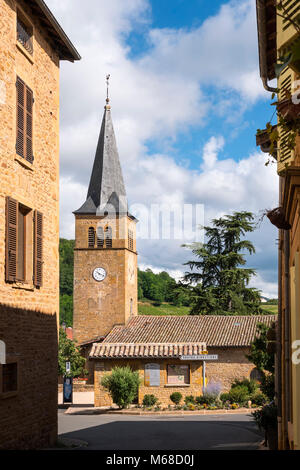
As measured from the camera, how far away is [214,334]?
3747 cm

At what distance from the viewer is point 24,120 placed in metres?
13.8

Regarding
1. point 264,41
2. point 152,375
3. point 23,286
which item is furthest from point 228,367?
point 264,41

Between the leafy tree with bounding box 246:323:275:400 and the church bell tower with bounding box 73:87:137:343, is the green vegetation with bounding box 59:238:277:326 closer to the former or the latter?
the church bell tower with bounding box 73:87:137:343

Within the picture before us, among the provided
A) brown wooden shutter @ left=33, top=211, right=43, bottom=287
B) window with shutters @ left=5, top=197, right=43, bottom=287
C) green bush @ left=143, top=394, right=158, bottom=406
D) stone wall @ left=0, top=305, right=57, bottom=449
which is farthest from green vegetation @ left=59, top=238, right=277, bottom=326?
window with shutters @ left=5, top=197, right=43, bottom=287

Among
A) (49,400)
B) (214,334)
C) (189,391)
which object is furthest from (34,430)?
(214,334)

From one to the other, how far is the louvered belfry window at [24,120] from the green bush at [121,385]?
18.2m

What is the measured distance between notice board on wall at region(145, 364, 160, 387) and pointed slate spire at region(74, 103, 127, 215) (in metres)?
19.1

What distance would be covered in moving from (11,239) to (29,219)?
4.43 feet

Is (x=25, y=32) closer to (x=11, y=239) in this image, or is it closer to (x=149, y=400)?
(x=11, y=239)

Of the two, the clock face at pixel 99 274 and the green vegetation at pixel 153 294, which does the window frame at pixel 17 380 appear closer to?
the green vegetation at pixel 153 294

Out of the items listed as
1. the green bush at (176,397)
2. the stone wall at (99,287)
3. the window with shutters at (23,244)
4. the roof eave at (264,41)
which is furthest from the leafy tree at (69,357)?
the roof eave at (264,41)

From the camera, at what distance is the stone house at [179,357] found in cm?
3362

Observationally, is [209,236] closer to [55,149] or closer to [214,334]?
[214,334]
